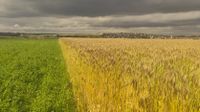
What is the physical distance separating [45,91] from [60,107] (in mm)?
2371

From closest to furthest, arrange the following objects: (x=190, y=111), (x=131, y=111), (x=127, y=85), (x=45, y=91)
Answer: (x=190, y=111) → (x=131, y=111) → (x=127, y=85) → (x=45, y=91)

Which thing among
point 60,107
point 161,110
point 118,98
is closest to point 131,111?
point 161,110

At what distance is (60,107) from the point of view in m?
9.81

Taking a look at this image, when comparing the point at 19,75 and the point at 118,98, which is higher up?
the point at 118,98

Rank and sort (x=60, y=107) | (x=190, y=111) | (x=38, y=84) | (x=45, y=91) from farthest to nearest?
(x=38, y=84), (x=45, y=91), (x=60, y=107), (x=190, y=111)

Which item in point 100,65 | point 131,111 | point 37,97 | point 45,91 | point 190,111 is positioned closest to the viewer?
point 190,111

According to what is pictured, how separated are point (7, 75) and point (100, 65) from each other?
10.3 m

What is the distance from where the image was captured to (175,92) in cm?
270

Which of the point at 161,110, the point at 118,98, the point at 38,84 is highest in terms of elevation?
the point at 161,110

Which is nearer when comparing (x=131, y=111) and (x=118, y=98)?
(x=131, y=111)

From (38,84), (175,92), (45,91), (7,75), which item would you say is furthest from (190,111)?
(7,75)

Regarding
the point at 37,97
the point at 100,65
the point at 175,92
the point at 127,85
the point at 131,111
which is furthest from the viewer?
the point at 37,97

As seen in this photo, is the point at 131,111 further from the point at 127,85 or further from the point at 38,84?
the point at 38,84

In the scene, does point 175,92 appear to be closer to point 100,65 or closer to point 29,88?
point 100,65
